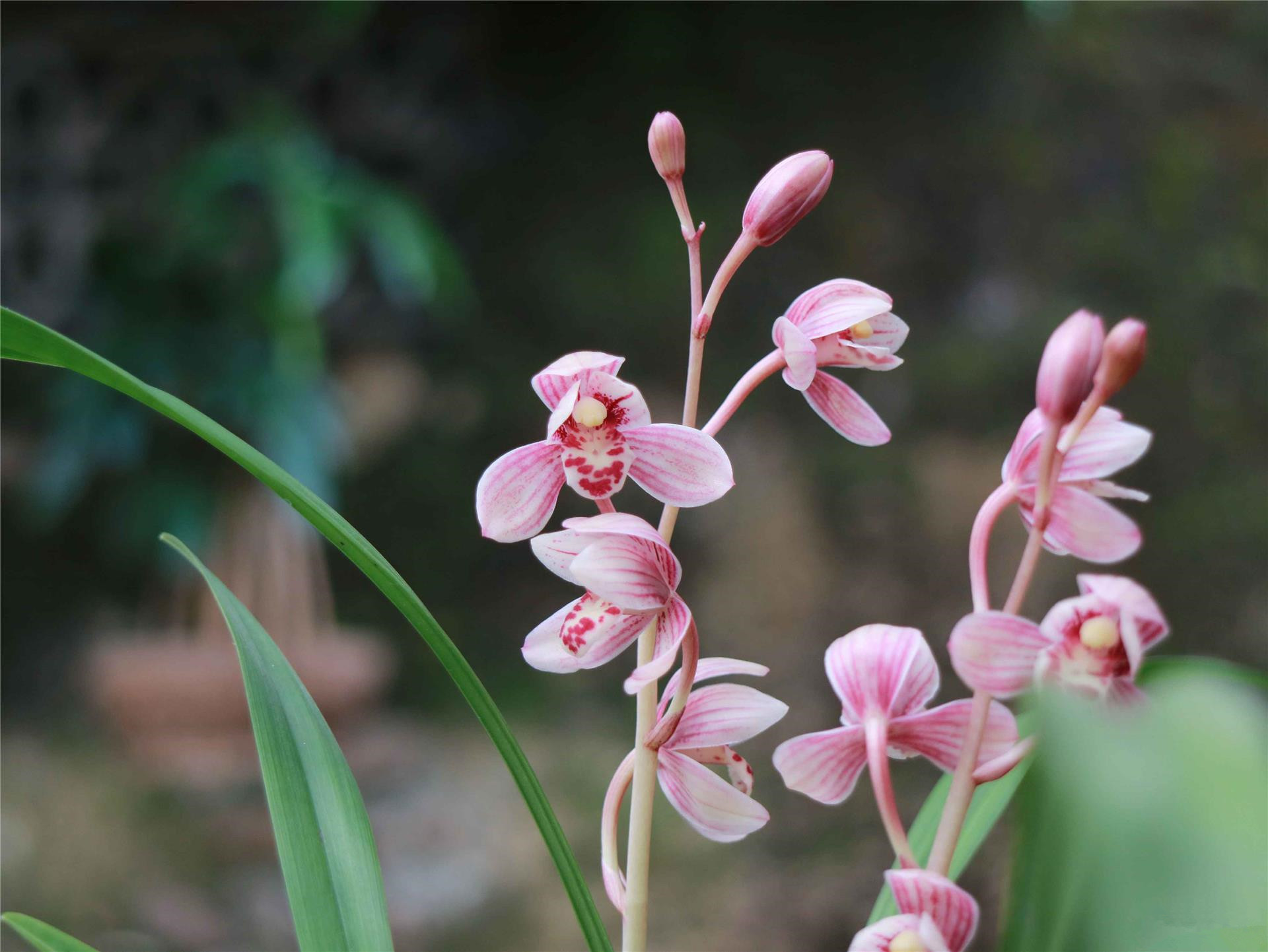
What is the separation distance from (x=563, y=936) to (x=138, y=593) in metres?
0.76

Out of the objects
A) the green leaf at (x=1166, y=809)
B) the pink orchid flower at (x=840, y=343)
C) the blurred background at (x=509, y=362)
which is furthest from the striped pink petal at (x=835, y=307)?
the blurred background at (x=509, y=362)

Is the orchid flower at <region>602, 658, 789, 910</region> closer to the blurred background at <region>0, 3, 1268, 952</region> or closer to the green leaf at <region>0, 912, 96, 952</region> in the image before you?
the green leaf at <region>0, 912, 96, 952</region>

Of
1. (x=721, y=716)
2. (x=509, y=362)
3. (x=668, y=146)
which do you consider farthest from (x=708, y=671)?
(x=509, y=362)

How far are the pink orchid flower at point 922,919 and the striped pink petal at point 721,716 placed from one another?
2.0 inches

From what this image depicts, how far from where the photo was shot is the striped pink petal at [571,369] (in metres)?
0.21

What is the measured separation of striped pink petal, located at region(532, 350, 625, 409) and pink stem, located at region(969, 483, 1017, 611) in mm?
74

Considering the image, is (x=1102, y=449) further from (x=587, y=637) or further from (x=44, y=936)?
(x=44, y=936)

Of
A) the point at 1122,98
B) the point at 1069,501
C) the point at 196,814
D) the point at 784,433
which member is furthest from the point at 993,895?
the point at 1069,501

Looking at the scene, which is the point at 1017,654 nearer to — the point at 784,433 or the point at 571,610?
the point at 571,610

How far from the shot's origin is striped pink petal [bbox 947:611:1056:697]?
15 centimetres

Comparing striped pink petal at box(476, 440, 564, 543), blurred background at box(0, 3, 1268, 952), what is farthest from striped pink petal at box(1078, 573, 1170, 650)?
blurred background at box(0, 3, 1268, 952)

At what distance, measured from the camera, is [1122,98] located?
59.4 inches

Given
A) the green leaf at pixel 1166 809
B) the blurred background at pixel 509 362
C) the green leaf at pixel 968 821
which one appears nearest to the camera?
the green leaf at pixel 1166 809

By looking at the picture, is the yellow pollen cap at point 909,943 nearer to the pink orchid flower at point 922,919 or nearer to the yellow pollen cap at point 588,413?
the pink orchid flower at point 922,919
